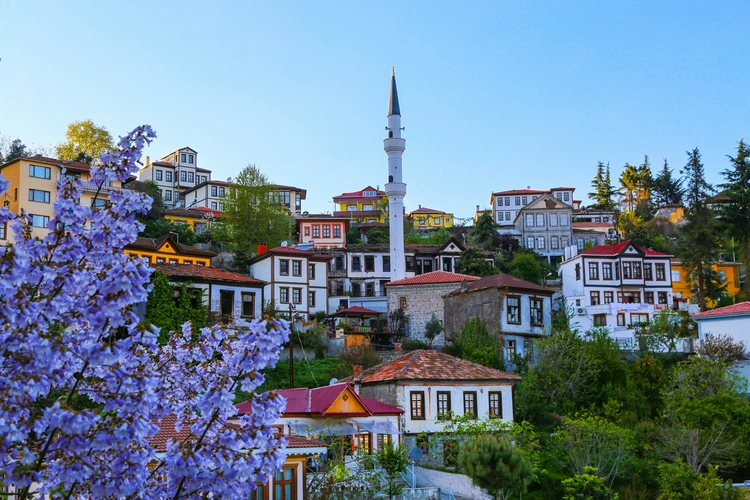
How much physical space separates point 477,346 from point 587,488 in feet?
50.7

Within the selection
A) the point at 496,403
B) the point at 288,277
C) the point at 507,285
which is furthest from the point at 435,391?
the point at 288,277

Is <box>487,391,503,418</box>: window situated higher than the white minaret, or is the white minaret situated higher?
the white minaret

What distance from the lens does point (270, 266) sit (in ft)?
163

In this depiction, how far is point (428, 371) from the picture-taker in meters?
32.5

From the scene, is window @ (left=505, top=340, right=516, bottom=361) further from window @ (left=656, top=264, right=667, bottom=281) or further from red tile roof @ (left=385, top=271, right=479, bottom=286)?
window @ (left=656, top=264, right=667, bottom=281)

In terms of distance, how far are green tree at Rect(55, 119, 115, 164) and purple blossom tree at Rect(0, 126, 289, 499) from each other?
6735 cm

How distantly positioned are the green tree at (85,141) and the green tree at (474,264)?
32.5 m

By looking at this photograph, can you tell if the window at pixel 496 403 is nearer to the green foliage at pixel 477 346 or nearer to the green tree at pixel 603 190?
the green foliage at pixel 477 346

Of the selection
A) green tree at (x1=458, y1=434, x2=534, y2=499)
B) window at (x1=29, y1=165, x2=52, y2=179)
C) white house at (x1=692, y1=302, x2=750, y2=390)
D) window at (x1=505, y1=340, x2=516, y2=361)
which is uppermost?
window at (x1=29, y1=165, x2=52, y2=179)

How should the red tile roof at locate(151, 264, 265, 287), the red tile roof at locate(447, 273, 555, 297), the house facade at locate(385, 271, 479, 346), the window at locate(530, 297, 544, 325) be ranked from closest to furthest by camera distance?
the red tile roof at locate(151, 264, 265, 287) → the red tile roof at locate(447, 273, 555, 297) → the window at locate(530, 297, 544, 325) → the house facade at locate(385, 271, 479, 346)

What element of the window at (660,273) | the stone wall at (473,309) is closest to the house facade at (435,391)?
the stone wall at (473,309)

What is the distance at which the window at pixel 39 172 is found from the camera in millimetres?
50969

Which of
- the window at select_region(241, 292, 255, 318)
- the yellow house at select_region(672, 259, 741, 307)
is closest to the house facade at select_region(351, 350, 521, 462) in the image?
the window at select_region(241, 292, 255, 318)

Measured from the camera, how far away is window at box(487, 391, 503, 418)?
107 feet
